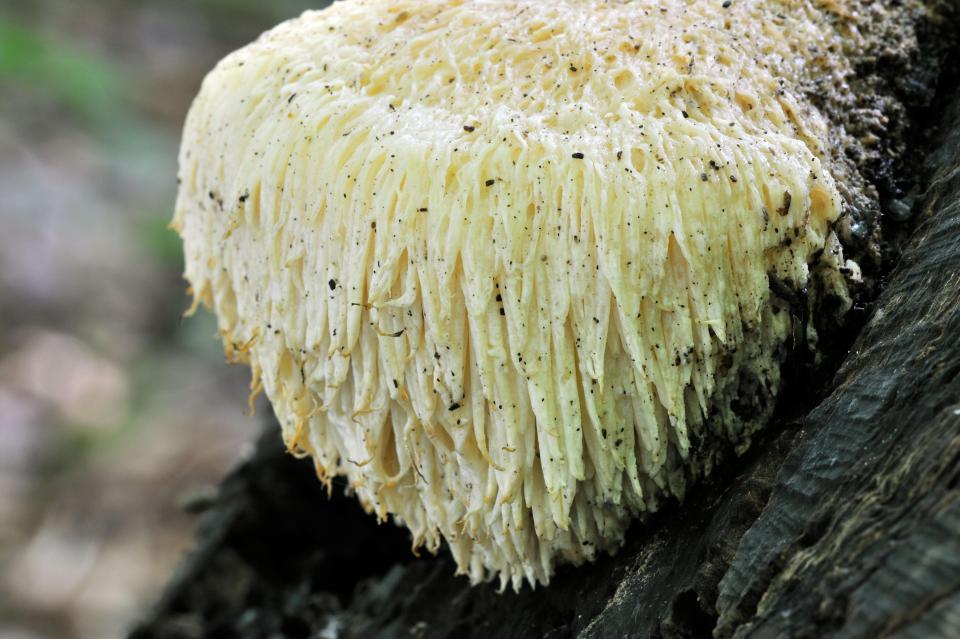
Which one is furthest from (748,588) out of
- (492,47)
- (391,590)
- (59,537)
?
(59,537)

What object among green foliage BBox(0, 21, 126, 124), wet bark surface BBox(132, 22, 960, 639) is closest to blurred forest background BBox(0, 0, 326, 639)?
green foliage BBox(0, 21, 126, 124)

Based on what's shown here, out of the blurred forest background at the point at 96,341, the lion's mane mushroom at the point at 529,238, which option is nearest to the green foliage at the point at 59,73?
the blurred forest background at the point at 96,341

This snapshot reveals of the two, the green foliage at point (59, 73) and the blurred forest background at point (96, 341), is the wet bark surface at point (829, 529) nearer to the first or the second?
the blurred forest background at point (96, 341)

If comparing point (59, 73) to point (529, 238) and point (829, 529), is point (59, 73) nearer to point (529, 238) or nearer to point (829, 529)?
point (529, 238)

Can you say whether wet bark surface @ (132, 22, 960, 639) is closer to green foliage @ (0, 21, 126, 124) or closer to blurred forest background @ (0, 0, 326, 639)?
blurred forest background @ (0, 0, 326, 639)

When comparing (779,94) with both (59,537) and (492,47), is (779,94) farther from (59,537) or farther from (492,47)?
(59,537)

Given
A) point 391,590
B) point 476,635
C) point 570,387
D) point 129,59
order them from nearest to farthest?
1. point 570,387
2. point 476,635
3. point 391,590
4. point 129,59
